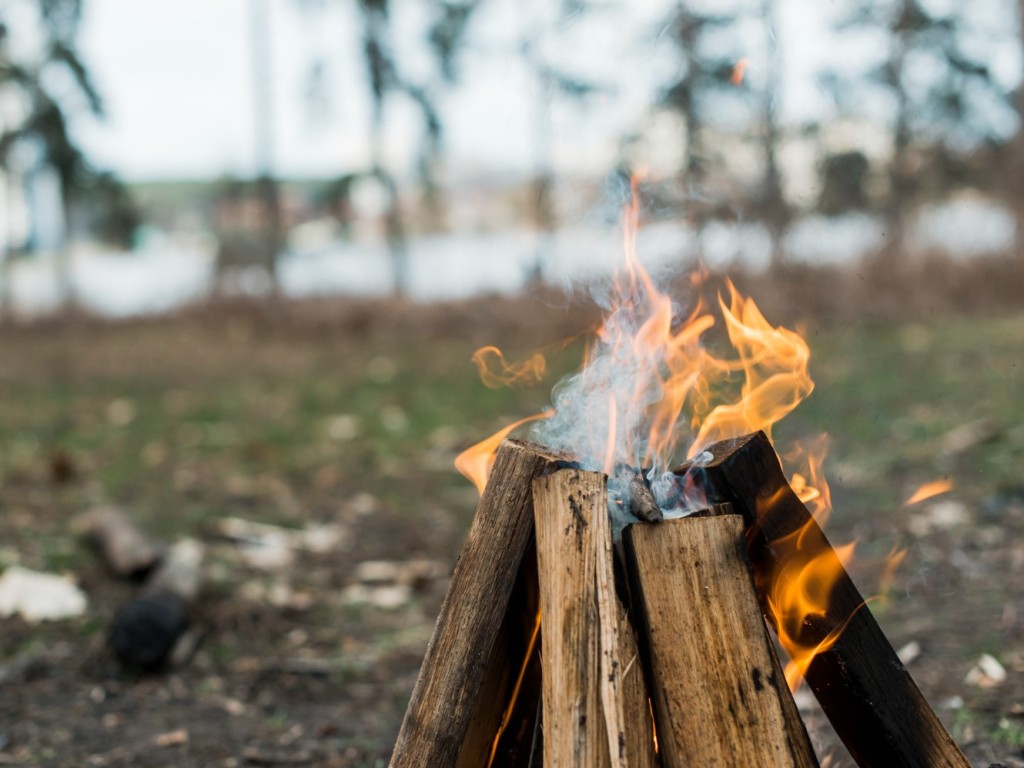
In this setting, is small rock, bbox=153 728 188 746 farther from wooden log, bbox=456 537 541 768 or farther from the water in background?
the water in background

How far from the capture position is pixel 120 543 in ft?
14.6

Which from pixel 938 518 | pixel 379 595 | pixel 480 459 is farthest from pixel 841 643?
pixel 938 518

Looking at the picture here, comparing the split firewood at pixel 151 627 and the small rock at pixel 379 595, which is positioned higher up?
the split firewood at pixel 151 627

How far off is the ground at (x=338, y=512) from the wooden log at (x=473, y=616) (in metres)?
0.99

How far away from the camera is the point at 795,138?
8.45 m

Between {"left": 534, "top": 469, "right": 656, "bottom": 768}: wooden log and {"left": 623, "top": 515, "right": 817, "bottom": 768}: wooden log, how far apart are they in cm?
5

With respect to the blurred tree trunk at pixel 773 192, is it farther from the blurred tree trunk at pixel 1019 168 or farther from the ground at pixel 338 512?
the blurred tree trunk at pixel 1019 168

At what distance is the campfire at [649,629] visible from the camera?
5.74 ft

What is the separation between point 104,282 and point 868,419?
627 inches

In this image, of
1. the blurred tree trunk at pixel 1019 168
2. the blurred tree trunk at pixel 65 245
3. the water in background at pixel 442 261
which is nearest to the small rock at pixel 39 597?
the water in background at pixel 442 261

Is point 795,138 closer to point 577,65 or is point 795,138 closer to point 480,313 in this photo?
point 577,65

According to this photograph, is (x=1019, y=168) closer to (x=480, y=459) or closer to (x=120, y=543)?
(x=120, y=543)

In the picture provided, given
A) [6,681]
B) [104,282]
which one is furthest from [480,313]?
[6,681]

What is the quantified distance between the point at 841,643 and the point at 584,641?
0.51 meters
